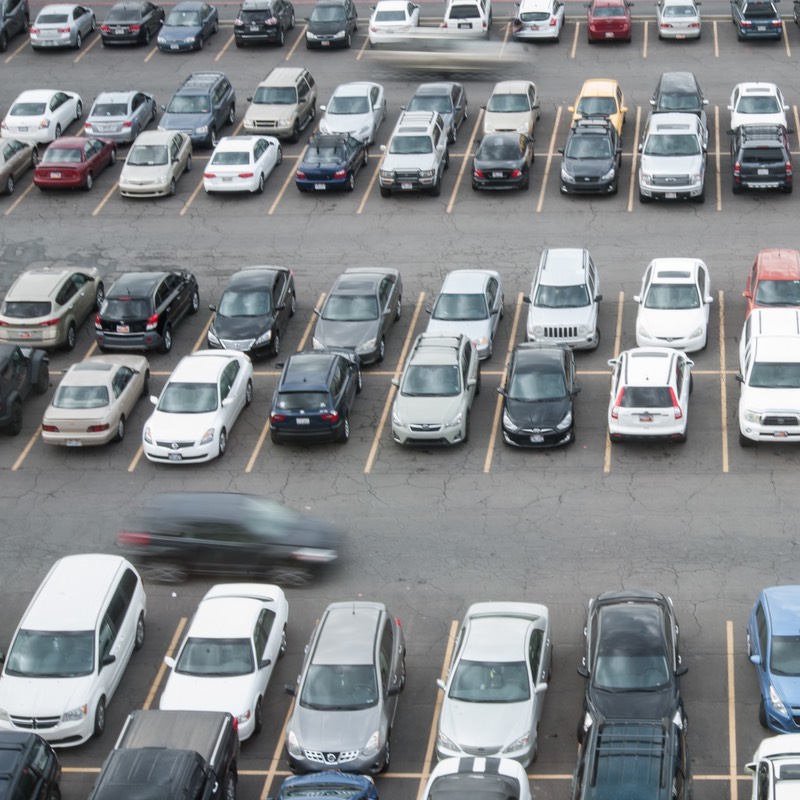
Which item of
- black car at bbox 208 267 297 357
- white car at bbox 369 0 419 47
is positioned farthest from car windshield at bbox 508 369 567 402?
white car at bbox 369 0 419 47

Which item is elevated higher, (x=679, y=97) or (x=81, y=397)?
(x=679, y=97)

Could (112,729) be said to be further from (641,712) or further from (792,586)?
(792,586)

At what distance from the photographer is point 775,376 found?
32.3m

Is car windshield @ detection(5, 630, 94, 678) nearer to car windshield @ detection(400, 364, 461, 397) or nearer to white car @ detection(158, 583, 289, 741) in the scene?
white car @ detection(158, 583, 289, 741)

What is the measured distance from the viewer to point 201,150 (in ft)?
159

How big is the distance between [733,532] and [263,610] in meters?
8.84

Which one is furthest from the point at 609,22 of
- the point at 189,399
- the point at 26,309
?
the point at 189,399

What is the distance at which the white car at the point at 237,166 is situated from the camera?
4491 centimetres

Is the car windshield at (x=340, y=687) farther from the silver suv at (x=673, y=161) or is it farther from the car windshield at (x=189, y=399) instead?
the silver suv at (x=673, y=161)

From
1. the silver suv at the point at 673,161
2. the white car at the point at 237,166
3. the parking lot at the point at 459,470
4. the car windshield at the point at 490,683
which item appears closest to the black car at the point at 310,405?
the parking lot at the point at 459,470

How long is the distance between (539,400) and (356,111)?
18.1m

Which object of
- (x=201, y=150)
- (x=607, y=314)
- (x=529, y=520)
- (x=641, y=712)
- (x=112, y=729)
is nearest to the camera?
(x=641, y=712)

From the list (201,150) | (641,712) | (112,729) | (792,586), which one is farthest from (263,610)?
(201,150)

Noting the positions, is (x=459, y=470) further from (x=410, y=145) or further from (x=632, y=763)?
(x=410, y=145)
